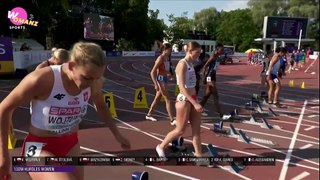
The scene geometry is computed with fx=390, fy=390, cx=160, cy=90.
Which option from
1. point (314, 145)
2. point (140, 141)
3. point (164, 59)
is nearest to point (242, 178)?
point (140, 141)

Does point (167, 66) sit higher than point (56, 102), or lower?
lower

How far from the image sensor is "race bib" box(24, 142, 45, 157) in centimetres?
259

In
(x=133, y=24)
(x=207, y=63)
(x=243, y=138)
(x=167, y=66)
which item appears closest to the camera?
(x=243, y=138)

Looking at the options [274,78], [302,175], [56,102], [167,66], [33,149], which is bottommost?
[302,175]

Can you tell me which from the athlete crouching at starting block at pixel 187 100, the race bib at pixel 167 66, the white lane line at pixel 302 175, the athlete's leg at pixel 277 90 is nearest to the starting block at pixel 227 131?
the race bib at pixel 167 66

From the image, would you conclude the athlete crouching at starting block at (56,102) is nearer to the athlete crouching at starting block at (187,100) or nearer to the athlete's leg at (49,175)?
the athlete's leg at (49,175)

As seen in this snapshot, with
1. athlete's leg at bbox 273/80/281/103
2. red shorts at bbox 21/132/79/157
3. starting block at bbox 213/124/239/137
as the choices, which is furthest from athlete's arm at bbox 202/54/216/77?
red shorts at bbox 21/132/79/157

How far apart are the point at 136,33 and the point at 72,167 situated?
61.8m

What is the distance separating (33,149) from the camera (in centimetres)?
261

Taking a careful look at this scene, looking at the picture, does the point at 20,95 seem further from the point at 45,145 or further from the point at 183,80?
the point at 183,80

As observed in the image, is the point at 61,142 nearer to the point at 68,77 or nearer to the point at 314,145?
the point at 68,77

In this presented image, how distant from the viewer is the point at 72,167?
266 cm

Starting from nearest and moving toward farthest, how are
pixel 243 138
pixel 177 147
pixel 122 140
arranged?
pixel 122 140 → pixel 177 147 → pixel 243 138

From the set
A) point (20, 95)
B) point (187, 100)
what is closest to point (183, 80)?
point (187, 100)
